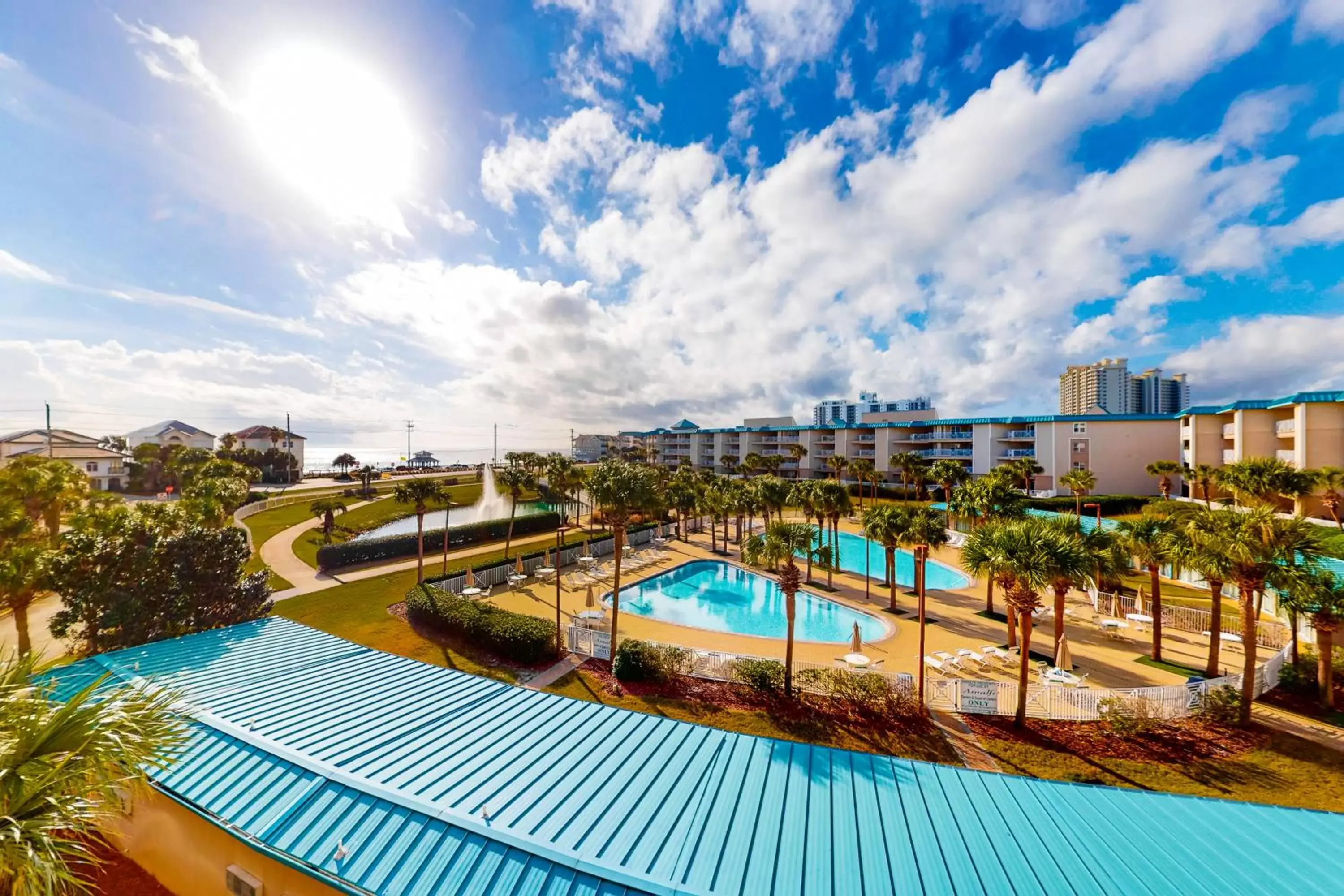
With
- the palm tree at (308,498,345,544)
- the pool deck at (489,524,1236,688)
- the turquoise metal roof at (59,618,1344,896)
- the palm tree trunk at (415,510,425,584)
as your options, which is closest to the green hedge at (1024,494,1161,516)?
the pool deck at (489,524,1236,688)

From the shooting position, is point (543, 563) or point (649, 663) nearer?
point (649, 663)

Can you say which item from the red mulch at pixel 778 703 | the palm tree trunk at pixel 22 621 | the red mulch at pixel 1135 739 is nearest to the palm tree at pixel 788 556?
the red mulch at pixel 778 703

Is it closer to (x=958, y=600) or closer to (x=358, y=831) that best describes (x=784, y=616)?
(x=958, y=600)

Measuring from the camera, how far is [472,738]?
29.9 feet

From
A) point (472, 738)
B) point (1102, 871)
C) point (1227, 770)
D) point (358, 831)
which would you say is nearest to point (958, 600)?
point (1227, 770)

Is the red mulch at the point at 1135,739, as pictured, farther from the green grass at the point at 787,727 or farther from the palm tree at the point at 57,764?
the palm tree at the point at 57,764

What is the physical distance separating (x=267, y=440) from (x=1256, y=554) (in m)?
115

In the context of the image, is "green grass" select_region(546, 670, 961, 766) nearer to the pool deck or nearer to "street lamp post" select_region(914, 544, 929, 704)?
"street lamp post" select_region(914, 544, 929, 704)

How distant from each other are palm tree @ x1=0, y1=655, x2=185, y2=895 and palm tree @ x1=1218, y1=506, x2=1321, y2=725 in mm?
23522

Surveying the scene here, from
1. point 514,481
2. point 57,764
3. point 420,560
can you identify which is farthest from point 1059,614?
point 514,481

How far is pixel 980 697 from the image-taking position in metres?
14.8

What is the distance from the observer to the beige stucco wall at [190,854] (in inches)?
268

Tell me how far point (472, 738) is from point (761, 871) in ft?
19.0

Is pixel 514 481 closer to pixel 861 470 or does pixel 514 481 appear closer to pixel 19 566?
pixel 19 566
